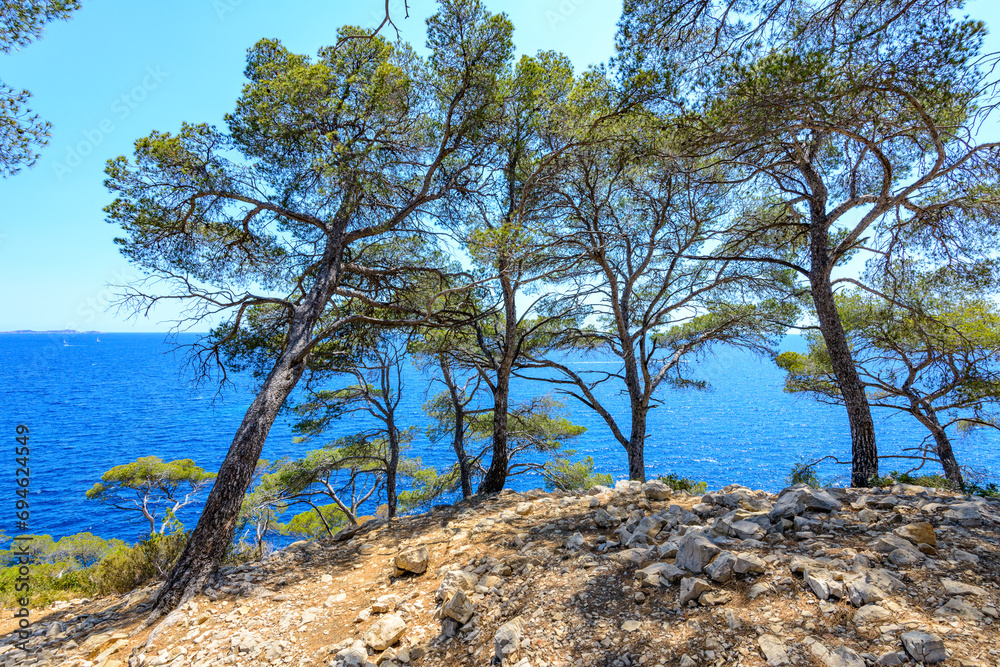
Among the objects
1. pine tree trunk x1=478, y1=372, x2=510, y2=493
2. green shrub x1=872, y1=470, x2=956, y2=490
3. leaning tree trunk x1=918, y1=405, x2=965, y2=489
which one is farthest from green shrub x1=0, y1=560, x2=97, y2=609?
leaning tree trunk x1=918, y1=405, x2=965, y2=489

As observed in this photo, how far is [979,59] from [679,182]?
3869 millimetres

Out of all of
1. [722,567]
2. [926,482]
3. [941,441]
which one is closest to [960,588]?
[722,567]

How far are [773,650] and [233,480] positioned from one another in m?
5.28

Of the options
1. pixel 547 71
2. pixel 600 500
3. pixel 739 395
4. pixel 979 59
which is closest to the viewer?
pixel 979 59

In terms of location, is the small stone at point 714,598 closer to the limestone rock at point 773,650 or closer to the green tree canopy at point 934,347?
the limestone rock at point 773,650

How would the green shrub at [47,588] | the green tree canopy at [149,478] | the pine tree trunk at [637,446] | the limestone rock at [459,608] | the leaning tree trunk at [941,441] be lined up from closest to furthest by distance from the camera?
the limestone rock at [459,608] < the green shrub at [47,588] < the leaning tree trunk at [941,441] < the pine tree trunk at [637,446] < the green tree canopy at [149,478]

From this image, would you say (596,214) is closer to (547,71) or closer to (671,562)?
(547,71)

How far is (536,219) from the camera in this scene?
8156 mm

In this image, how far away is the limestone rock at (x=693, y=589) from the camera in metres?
2.77

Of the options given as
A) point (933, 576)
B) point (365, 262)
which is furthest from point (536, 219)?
point (933, 576)

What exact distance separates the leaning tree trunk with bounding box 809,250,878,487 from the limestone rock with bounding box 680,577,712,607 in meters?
4.94

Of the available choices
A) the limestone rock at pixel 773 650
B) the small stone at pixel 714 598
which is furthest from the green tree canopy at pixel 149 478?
the limestone rock at pixel 773 650

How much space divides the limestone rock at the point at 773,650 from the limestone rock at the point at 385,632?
2.45 metres

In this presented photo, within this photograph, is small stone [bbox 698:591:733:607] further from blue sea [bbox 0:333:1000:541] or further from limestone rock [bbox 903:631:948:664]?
blue sea [bbox 0:333:1000:541]
